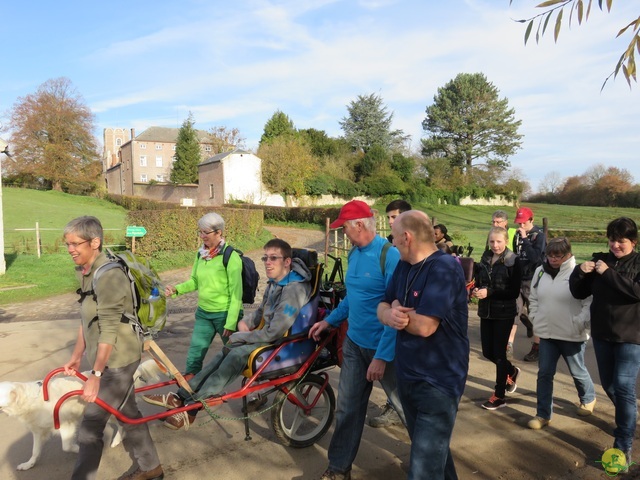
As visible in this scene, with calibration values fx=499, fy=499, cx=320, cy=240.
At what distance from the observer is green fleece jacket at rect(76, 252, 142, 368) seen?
3.24 m

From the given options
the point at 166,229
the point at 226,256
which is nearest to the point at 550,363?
the point at 226,256

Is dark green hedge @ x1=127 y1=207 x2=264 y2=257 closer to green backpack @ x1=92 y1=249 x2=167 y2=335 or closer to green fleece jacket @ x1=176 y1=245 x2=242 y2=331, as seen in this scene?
green fleece jacket @ x1=176 y1=245 x2=242 y2=331

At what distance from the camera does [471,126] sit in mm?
66375

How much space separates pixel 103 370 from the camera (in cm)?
330

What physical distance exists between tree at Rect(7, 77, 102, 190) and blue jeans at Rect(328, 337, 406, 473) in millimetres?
64132

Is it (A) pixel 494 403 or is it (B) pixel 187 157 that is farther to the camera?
(B) pixel 187 157

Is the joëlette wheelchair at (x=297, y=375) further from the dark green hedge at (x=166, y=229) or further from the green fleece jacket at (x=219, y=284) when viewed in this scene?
the dark green hedge at (x=166, y=229)

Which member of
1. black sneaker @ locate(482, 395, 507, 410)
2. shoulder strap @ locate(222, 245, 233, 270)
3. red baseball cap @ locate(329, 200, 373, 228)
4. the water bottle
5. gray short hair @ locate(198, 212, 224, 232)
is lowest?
black sneaker @ locate(482, 395, 507, 410)

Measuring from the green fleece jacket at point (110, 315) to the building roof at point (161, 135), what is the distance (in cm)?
7996

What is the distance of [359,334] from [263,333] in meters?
0.82

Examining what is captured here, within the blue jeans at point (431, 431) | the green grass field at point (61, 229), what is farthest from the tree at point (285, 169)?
the blue jeans at point (431, 431)

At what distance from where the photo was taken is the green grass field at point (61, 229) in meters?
14.8

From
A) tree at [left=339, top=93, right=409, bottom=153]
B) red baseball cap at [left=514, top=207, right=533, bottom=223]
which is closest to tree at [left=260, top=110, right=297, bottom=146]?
tree at [left=339, top=93, right=409, bottom=153]

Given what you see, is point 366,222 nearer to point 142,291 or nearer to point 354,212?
point 354,212
